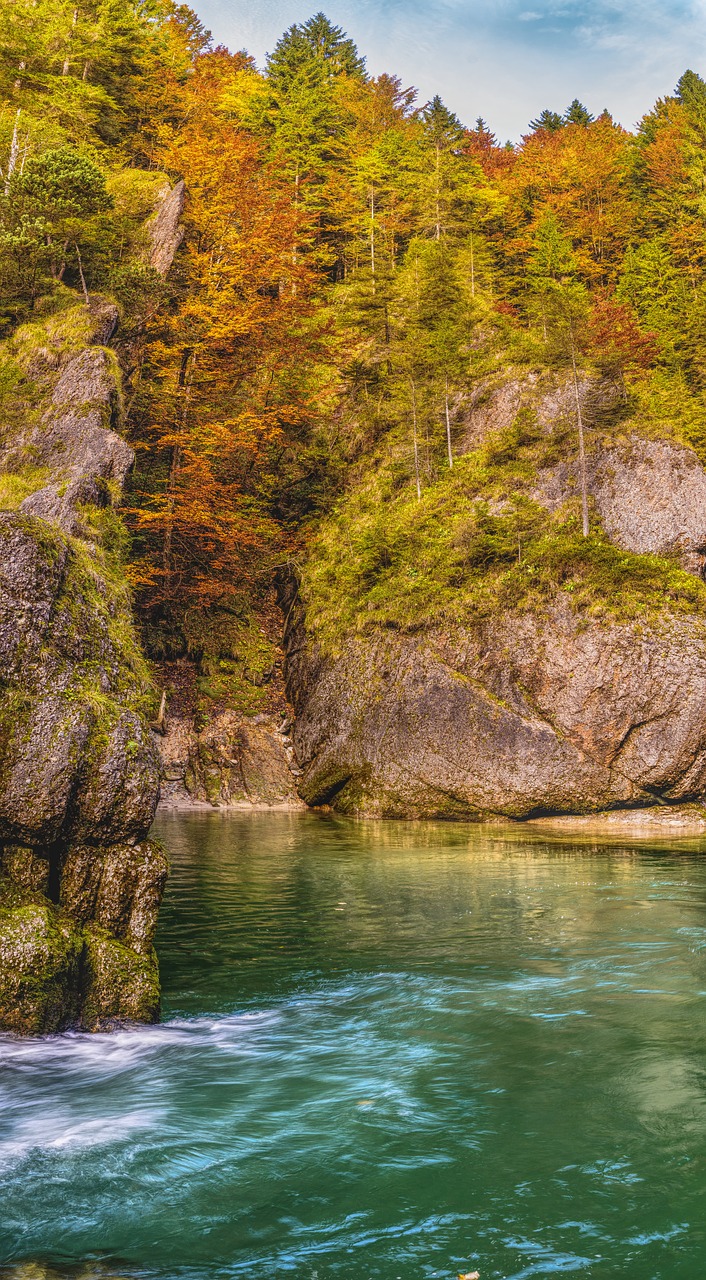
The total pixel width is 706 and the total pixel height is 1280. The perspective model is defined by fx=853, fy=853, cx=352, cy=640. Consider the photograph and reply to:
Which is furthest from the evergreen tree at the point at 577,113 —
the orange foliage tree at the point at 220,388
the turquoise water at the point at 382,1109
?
the turquoise water at the point at 382,1109

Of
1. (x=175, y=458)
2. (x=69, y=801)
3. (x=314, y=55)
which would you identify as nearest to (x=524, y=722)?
(x=175, y=458)

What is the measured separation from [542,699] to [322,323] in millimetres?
18207

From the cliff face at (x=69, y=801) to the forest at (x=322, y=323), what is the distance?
8.84 m

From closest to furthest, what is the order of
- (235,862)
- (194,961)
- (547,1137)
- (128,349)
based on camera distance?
(547,1137), (194,961), (235,862), (128,349)

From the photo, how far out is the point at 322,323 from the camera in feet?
103

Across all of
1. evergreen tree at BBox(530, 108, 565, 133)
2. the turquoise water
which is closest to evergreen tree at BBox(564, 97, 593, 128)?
evergreen tree at BBox(530, 108, 565, 133)

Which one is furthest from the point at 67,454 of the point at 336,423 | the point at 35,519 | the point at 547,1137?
the point at 547,1137

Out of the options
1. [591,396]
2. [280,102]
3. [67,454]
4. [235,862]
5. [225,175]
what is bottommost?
[235,862]

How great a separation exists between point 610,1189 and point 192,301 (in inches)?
1006

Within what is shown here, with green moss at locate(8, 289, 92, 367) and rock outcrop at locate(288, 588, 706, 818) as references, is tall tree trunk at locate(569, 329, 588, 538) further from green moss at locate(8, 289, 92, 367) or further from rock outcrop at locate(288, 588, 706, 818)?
green moss at locate(8, 289, 92, 367)

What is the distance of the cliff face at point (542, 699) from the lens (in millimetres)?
18891

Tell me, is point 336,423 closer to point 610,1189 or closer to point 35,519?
point 35,519

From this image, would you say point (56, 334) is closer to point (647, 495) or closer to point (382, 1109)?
point (647, 495)

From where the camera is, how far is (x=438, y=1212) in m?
3.58
